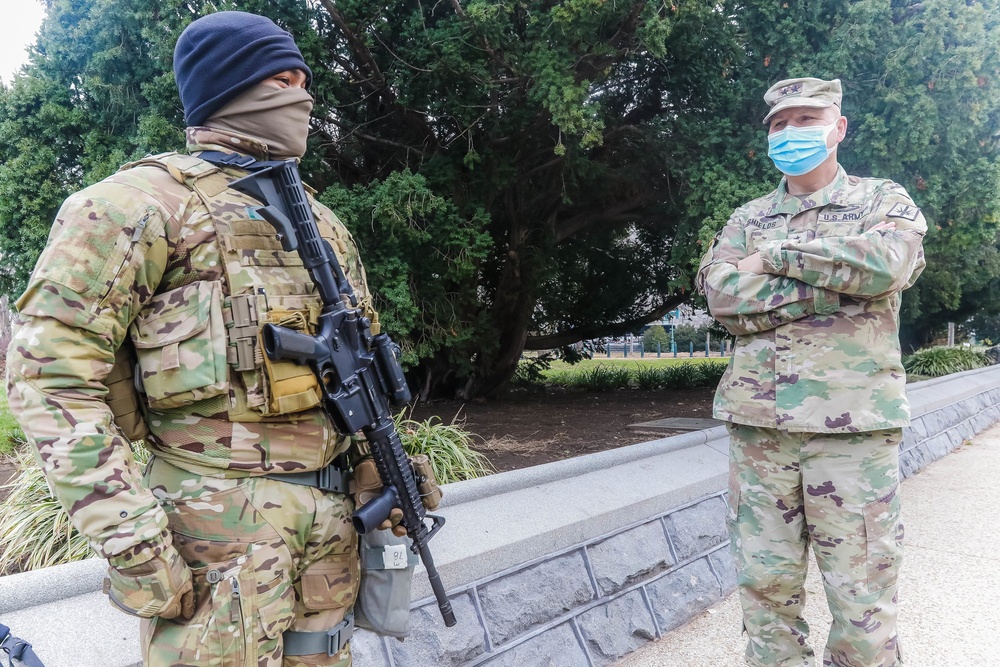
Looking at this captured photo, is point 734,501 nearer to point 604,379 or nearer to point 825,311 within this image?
point 825,311

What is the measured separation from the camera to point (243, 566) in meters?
1.33

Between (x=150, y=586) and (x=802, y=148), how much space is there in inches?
93.8

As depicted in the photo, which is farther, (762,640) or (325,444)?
(762,640)

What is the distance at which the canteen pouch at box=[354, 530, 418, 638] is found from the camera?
1581mm

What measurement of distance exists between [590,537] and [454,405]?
17.8 feet

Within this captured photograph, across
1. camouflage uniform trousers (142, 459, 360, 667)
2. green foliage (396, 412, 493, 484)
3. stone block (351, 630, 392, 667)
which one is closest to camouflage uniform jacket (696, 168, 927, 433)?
stone block (351, 630, 392, 667)

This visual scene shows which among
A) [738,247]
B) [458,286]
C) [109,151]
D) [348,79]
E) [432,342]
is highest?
[348,79]

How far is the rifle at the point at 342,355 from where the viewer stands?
1404 millimetres

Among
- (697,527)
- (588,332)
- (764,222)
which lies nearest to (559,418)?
(588,332)

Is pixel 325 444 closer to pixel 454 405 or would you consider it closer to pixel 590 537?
pixel 590 537

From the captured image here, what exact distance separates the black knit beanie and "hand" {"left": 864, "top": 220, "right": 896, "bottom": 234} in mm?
1904

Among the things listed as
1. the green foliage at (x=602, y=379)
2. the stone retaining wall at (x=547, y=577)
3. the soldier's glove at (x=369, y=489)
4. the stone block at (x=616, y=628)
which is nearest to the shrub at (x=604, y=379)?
the green foliage at (x=602, y=379)

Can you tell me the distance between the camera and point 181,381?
1.30 m

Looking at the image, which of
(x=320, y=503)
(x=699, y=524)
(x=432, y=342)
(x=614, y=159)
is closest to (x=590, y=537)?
(x=699, y=524)
